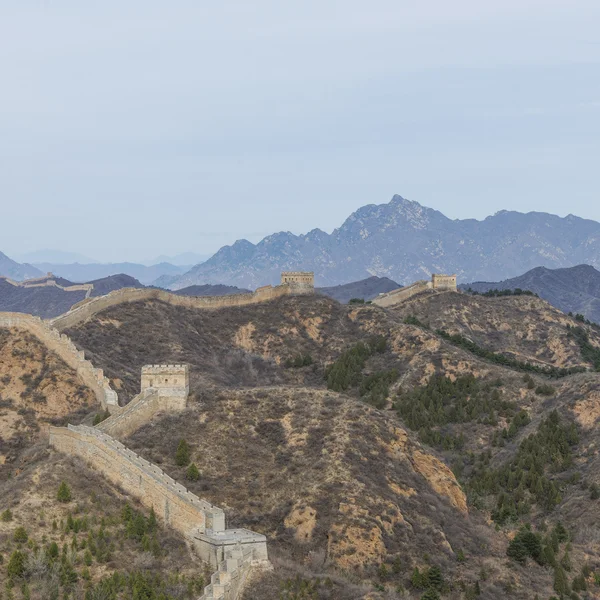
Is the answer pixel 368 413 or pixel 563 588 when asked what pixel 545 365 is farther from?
pixel 563 588

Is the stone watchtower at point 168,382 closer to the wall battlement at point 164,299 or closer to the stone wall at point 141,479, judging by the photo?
the stone wall at point 141,479

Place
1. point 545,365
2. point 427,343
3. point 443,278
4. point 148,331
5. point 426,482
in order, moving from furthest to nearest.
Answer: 1. point 443,278
2. point 545,365
3. point 427,343
4. point 148,331
5. point 426,482

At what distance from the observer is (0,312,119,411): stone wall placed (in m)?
72.3

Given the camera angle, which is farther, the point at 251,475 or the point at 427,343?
the point at 427,343

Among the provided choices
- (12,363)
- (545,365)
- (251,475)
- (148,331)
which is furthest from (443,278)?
(251,475)

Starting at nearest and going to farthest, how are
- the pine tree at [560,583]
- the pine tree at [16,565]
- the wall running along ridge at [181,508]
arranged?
the pine tree at [16,565]
the wall running along ridge at [181,508]
the pine tree at [560,583]

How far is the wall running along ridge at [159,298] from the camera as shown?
97.1 m

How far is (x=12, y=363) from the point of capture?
79.8m

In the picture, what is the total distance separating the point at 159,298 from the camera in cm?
11550

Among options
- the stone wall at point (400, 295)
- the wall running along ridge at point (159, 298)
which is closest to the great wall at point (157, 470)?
the wall running along ridge at point (159, 298)

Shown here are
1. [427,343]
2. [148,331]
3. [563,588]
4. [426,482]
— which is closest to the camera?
[563,588]

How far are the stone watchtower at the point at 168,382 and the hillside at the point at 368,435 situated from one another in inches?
45.1

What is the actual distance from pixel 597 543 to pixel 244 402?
24.6 meters

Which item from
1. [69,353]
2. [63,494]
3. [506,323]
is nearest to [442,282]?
[506,323]
